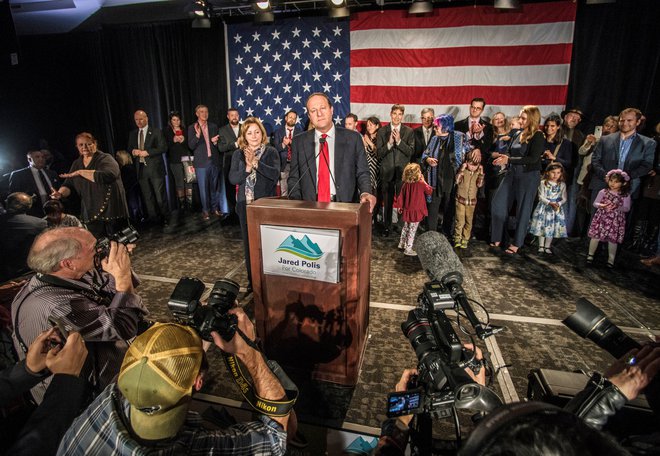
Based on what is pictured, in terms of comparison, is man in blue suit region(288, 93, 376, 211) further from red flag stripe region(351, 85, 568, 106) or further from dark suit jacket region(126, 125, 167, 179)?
dark suit jacket region(126, 125, 167, 179)

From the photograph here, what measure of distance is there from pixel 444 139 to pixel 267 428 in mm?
5261

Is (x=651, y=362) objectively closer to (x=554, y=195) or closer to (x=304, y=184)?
(x=304, y=184)

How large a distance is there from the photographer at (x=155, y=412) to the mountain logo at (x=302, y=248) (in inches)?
45.4

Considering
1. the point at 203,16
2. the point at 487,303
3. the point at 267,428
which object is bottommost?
the point at 487,303

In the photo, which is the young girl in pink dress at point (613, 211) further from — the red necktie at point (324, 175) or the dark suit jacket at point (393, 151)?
the red necktie at point (324, 175)

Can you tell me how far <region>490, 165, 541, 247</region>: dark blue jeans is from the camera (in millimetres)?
5320

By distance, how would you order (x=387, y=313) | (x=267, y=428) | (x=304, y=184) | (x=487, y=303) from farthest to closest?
(x=487, y=303), (x=387, y=313), (x=304, y=184), (x=267, y=428)

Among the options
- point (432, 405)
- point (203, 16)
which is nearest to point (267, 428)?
point (432, 405)

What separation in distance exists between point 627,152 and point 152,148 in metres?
7.69

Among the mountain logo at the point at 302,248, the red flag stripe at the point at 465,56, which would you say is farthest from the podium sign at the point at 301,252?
the red flag stripe at the point at 465,56

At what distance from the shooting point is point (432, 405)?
3.55ft

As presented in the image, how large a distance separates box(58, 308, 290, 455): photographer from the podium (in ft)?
3.90

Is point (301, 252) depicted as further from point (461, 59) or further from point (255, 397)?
point (461, 59)

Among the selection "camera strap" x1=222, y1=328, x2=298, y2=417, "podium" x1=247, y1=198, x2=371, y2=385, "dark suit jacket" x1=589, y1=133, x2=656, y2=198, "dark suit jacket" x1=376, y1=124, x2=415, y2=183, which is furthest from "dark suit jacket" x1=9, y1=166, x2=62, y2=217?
"dark suit jacket" x1=589, y1=133, x2=656, y2=198
